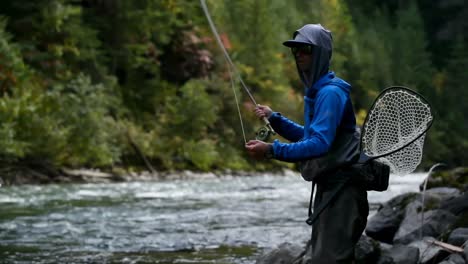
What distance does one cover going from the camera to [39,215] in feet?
39.6

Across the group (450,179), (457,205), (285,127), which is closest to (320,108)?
(285,127)

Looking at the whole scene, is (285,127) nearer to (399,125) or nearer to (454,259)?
(399,125)

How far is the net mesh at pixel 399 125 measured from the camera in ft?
12.4

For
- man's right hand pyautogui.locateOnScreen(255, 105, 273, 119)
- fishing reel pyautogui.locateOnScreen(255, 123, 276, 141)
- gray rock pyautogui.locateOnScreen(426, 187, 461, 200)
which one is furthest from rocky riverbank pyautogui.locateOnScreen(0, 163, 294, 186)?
fishing reel pyautogui.locateOnScreen(255, 123, 276, 141)

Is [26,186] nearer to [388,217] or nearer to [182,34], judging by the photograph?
[388,217]

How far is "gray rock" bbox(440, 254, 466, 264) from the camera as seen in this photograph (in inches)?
221

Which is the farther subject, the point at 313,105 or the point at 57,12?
the point at 57,12

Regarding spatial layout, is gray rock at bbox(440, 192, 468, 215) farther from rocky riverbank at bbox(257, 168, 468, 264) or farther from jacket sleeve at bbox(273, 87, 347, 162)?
jacket sleeve at bbox(273, 87, 347, 162)

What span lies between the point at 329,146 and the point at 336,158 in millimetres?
170

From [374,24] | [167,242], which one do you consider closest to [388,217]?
[167,242]

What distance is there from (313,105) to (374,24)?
62.1 meters

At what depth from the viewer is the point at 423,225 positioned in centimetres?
756

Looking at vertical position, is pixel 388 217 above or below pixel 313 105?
below


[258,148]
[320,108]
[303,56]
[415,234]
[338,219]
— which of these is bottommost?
[415,234]
